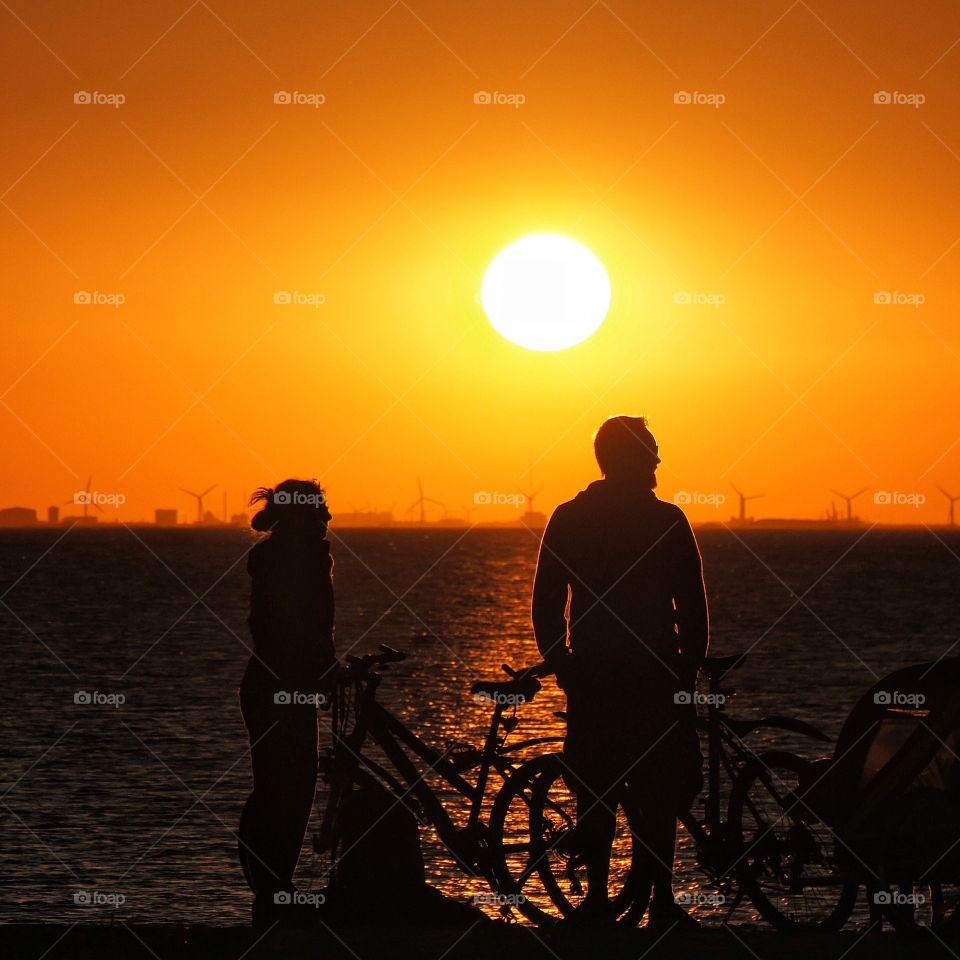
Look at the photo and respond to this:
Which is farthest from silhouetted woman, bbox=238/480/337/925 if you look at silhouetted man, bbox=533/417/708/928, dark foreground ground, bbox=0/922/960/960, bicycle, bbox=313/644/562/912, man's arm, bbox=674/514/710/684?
man's arm, bbox=674/514/710/684

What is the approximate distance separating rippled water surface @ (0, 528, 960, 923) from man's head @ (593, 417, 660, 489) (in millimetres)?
2486

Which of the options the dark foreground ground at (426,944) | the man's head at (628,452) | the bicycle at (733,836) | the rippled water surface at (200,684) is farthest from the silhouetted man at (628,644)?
the rippled water surface at (200,684)

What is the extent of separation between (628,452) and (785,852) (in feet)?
6.38

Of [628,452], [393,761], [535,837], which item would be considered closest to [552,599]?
[628,452]

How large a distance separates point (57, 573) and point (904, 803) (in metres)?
127

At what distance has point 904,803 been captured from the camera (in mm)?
6141

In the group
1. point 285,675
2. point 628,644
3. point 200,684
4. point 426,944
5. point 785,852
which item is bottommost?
point 200,684

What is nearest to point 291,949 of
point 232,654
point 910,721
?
point 910,721

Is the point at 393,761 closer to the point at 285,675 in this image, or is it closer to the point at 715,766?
the point at 285,675

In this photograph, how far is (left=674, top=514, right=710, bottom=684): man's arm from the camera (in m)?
6.39

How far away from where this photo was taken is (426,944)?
229 inches

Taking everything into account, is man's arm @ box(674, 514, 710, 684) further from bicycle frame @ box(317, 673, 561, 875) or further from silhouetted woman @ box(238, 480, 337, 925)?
silhouetted woman @ box(238, 480, 337, 925)

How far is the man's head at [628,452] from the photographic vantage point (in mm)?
6484

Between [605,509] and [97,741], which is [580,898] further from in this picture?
[97,741]
